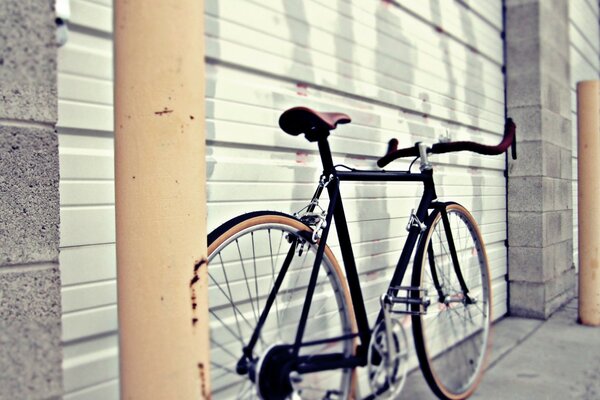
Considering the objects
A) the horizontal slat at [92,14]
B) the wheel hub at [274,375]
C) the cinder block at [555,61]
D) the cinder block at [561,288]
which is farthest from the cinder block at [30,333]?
the cinder block at [555,61]

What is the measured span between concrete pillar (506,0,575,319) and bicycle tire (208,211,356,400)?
10.2 feet

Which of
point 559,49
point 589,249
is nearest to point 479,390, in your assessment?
point 589,249

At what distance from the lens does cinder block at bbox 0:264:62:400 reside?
4.24 feet

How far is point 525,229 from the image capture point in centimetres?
536

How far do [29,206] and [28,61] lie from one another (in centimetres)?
33

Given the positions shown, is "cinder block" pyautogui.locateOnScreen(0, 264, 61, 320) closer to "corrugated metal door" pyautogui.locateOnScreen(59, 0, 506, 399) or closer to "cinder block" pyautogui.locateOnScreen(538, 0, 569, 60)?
"corrugated metal door" pyautogui.locateOnScreen(59, 0, 506, 399)

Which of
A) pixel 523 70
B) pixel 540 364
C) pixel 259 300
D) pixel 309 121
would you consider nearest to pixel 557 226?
pixel 523 70

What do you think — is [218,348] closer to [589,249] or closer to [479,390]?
[479,390]

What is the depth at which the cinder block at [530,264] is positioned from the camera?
5.29 meters

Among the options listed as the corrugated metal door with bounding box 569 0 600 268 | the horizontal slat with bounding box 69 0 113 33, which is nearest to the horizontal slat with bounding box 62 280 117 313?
the horizontal slat with bounding box 69 0 113 33

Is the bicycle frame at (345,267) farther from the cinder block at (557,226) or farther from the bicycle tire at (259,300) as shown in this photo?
the cinder block at (557,226)

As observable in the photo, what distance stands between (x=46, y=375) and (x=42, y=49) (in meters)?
0.76

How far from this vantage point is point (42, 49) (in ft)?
4.36

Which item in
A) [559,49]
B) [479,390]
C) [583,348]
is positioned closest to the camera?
[479,390]
